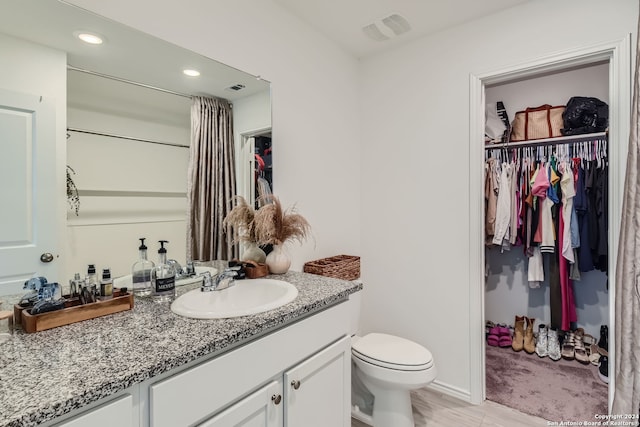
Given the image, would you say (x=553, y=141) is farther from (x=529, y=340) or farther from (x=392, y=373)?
(x=392, y=373)

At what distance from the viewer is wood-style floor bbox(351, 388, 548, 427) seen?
75.2 inches

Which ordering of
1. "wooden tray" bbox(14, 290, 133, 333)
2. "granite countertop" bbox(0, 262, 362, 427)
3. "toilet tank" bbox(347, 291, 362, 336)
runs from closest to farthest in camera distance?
"granite countertop" bbox(0, 262, 362, 427)
"wooden tray" bbox(14, 290, 133, 333)
"toilet tank" bbox(347, 291, 362, 336)

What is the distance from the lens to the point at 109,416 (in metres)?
0.73

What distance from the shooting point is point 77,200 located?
121 centimetres

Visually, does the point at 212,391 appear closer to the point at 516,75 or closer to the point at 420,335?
the point at 420,335

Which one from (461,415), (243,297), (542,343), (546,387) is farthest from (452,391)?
(243,297)

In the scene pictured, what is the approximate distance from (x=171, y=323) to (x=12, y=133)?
0.80 meters

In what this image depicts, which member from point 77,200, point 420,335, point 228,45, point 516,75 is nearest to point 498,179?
point 516,75

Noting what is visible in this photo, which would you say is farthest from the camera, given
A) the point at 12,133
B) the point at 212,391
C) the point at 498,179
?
the point at 498,179

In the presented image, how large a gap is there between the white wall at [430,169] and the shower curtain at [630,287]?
68 cm

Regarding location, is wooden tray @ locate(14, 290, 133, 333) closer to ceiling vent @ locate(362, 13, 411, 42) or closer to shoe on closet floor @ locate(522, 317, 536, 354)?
ceiling vent @ locate(362, 13, 411, 42)

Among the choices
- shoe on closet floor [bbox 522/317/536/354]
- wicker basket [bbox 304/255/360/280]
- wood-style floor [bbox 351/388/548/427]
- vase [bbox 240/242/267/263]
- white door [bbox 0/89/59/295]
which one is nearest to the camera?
white door [bbox 0/89/59/295]

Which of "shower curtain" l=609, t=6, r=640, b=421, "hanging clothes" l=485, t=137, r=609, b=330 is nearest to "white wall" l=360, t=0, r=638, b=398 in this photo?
"shower curtain" l=609, t=6, r=640, b=421

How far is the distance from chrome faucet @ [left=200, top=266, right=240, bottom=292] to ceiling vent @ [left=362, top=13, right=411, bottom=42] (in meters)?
1.76
